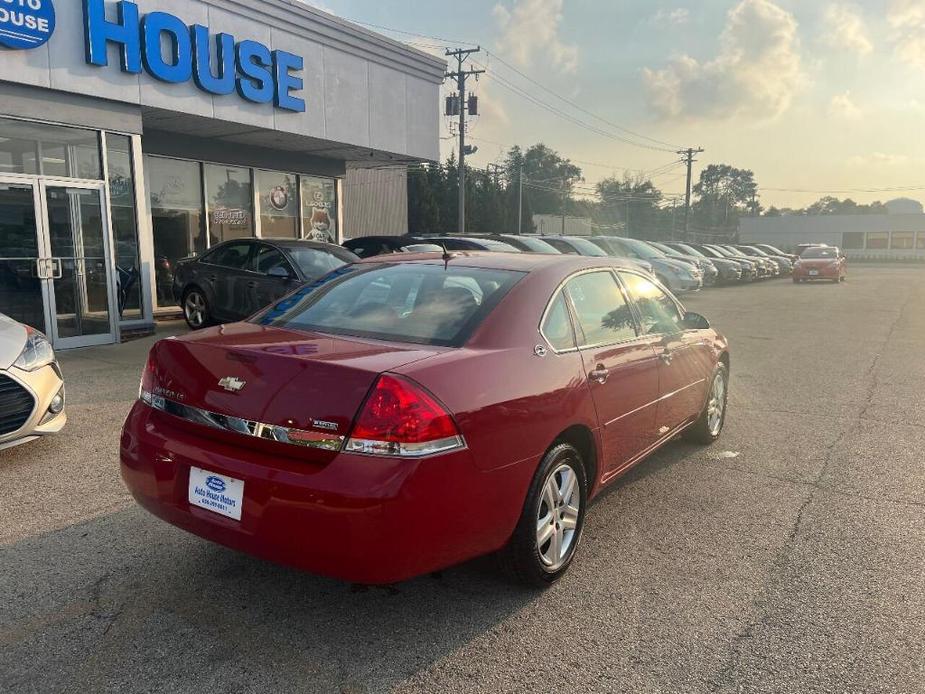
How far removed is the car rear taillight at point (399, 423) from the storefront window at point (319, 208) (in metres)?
14.3

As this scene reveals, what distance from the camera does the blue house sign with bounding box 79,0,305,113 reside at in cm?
955

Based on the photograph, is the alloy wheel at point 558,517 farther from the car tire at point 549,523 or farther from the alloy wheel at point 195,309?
the alloy wheel at point 195,309

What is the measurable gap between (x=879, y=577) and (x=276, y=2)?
41.0ft

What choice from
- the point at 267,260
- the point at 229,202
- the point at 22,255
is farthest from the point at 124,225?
the point at 229,202

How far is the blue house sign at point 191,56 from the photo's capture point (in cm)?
955

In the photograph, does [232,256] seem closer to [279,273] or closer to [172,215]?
[279,273]

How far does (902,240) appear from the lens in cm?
7206

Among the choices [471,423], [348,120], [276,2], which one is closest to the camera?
[471,423]

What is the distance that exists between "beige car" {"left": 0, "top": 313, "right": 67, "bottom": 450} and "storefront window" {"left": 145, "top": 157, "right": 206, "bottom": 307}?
29.2 ft

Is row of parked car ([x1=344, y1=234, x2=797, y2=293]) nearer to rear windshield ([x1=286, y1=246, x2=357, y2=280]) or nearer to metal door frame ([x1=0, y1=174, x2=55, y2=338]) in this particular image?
rear windshield ([x1=286, y1=246, x2=357, y2=280])

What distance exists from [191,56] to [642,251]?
44.1ft

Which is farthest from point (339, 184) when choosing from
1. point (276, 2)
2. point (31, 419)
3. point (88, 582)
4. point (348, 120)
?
point (88, 582)

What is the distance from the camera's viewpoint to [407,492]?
8.16ft

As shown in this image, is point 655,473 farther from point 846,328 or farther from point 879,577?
point 846,328
